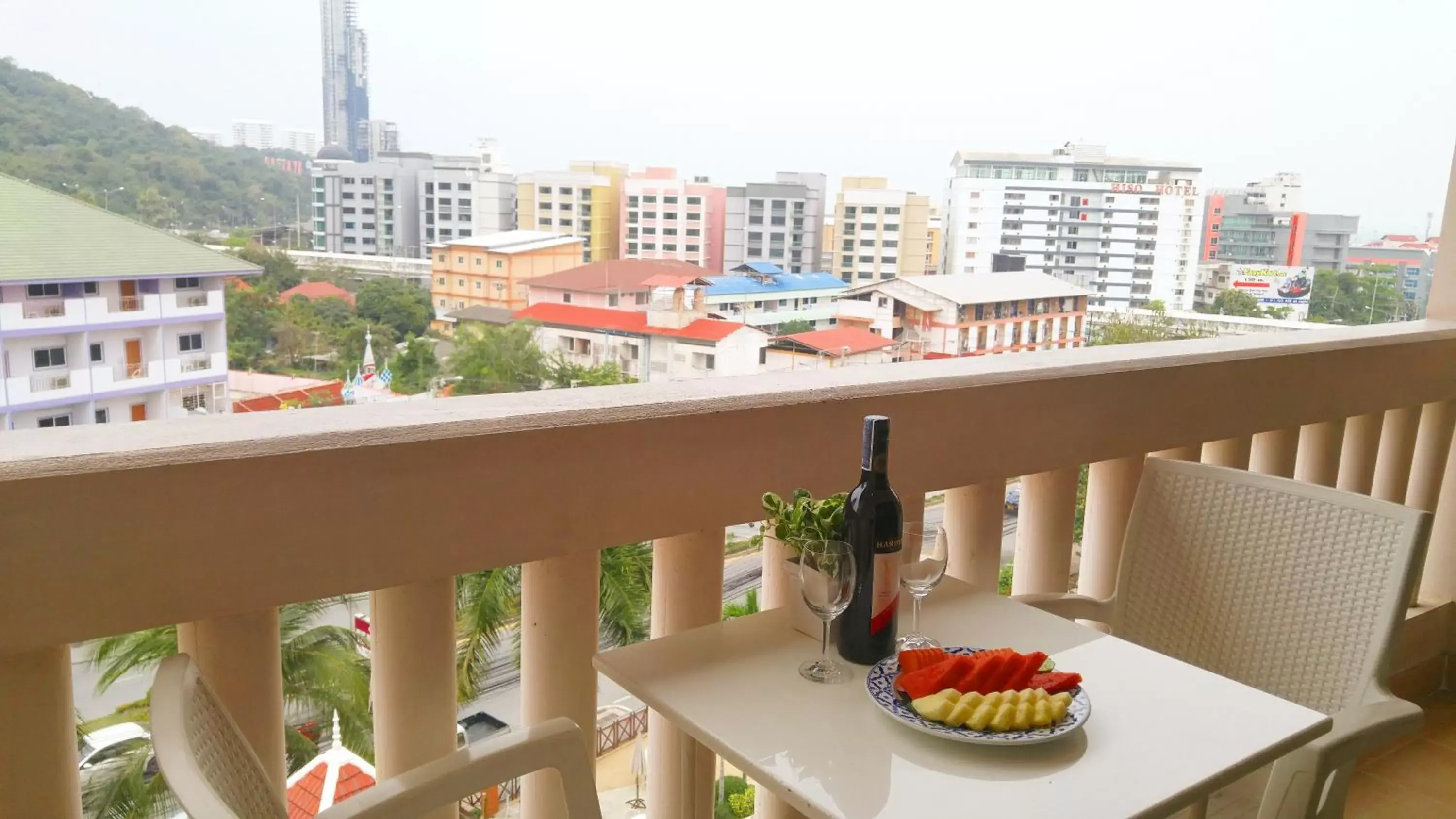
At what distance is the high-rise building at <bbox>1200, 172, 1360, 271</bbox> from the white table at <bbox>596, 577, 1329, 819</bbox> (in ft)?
4.06

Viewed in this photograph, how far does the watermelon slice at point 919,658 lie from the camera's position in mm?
1223

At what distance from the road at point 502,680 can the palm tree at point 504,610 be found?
2 centimetres

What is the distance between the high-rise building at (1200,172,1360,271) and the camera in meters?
2.33

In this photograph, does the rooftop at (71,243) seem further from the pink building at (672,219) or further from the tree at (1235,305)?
the tree at (1235,305)

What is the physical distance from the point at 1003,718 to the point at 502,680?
735mm

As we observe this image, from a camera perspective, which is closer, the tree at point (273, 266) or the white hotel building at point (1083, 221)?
the tree at point (273, 266)

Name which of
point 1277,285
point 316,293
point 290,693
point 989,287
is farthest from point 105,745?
point 1277,285

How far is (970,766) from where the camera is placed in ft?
3.54

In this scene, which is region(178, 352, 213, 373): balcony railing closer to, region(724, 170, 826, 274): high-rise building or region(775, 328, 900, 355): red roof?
region(724, 170, 826, 274): high-rise building

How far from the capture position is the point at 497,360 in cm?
143

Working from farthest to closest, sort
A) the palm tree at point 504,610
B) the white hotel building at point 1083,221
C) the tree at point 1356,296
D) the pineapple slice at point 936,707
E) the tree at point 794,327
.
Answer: the tree at point 1356,296
the white hotel building at point 1083,221
the tree at point 794,327
the palm tree at point 504,610
the pineapple slice at point 936,707

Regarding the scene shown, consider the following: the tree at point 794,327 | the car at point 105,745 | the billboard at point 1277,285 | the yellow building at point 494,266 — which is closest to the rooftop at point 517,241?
the yellow building at point 494,266

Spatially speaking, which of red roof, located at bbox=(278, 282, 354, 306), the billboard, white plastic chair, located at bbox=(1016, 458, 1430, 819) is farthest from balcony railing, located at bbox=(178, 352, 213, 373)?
the billboard

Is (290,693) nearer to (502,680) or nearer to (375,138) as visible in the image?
(502,680)
